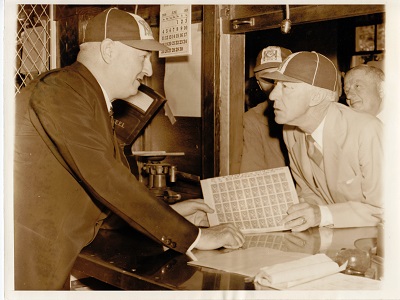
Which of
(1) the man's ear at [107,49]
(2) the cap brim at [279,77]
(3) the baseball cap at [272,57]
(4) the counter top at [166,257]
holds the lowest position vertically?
(4) the counter top at [166,257]

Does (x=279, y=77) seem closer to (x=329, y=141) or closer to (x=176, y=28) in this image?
(x=329, y=141)

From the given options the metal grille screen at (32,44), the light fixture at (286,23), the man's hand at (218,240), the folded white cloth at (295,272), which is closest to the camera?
the folded white cloth at (295,272)

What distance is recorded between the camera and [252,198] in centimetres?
154

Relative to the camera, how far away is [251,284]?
3.37ft

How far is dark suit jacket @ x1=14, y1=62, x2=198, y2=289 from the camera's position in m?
1.22

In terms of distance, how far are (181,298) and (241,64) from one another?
1.19 m

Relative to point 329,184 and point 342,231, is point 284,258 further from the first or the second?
point 329,184

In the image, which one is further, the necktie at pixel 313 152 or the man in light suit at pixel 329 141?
the necktie at pixel 313 152

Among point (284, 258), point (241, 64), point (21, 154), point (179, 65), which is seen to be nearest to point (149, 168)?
point (179, 65)

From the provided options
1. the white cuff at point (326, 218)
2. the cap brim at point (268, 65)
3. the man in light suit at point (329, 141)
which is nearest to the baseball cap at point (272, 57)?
the cap brim at point (268, 65)

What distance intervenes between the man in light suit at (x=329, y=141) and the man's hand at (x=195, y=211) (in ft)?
1.04

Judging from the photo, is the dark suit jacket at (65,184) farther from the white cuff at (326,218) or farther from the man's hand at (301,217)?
the white cuff at (326,218)

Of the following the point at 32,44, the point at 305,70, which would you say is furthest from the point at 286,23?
the point at 32,44

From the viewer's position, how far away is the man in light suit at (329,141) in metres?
1.53
